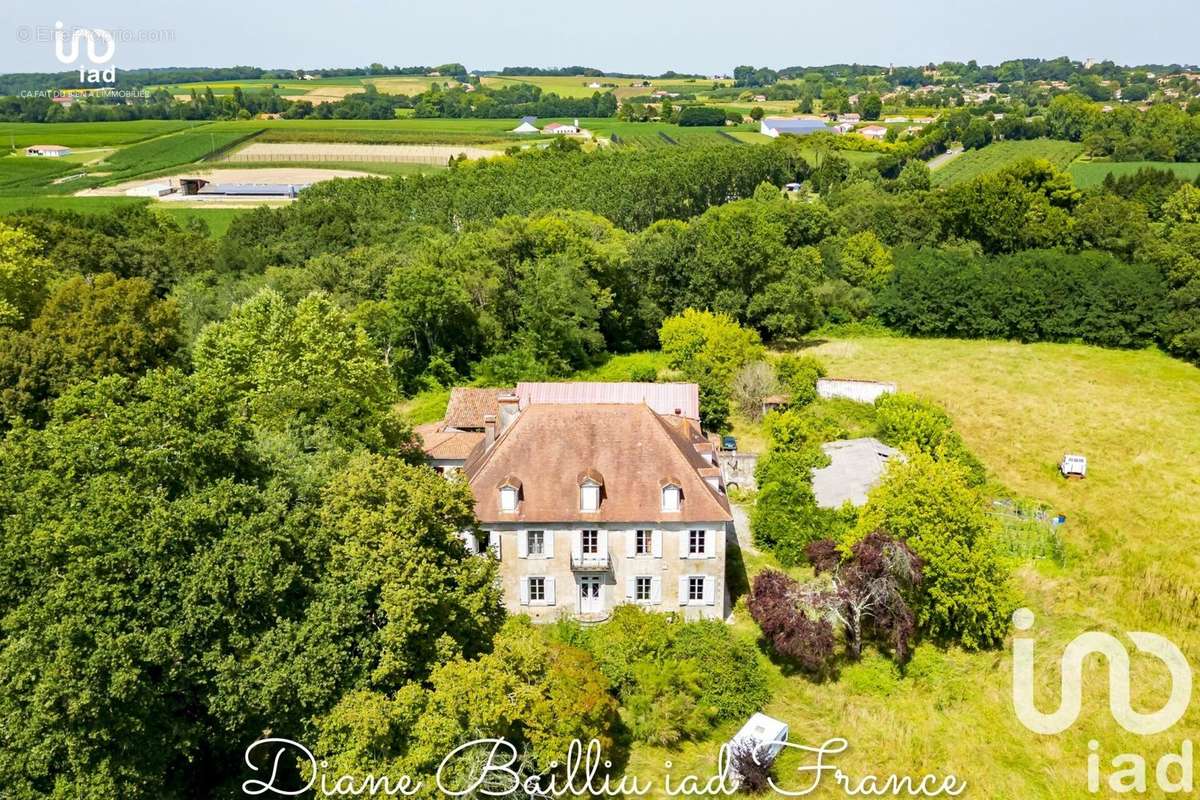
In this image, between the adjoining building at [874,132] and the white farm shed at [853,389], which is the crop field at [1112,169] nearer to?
the adjoining building at [874,132]

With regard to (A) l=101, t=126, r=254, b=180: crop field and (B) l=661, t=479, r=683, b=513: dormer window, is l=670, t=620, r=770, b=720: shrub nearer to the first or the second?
(B) l=661, t=479, r=683, b=513: dormer window

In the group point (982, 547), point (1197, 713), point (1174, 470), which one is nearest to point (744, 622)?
point (982, 547)

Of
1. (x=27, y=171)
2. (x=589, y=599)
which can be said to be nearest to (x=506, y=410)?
(x=589, y=599)

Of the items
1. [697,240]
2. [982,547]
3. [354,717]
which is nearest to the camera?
[354,717]

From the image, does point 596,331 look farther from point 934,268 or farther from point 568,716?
point 568,716

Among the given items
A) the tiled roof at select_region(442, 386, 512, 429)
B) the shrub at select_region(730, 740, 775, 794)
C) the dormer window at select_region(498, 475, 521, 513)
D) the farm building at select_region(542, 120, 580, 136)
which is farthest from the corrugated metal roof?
the farm building at select_region(542, 120, 580, 136)
